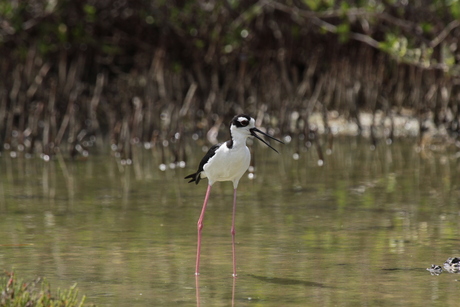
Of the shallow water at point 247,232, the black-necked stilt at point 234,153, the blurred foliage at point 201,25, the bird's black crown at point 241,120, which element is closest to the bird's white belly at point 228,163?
the black-necked stilt at point 234,153

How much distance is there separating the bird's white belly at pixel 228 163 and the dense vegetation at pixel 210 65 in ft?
20.5

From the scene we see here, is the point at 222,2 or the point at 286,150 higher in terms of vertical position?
the point at 222,2

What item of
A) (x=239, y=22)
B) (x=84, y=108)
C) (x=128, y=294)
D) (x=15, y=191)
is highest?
(x=239, y=22)

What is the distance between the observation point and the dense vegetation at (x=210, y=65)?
1286 centimetres

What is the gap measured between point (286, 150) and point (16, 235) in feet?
19.1

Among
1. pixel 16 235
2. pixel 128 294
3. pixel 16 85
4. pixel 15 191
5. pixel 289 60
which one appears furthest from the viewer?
pixel 289 60

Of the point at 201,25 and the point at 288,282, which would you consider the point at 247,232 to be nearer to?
the point at 288,282

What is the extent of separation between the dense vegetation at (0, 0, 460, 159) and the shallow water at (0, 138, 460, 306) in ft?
7.26

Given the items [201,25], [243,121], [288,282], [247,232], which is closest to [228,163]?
[243,121]

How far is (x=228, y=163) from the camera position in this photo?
593 cm

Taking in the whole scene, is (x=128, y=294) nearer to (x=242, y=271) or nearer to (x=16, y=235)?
(x=242, y=271)

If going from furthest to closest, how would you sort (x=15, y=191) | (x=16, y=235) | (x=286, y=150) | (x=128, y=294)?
(x=286, y=150)
(x=15, y=191)
(x=16, y=235)
(x=128, y=294)

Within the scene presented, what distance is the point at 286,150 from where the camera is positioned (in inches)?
474

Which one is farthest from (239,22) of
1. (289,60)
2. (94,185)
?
(94,185)
